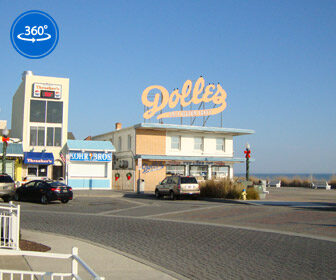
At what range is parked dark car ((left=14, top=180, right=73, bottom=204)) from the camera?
79.7 feet

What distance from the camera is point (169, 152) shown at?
1649 inches

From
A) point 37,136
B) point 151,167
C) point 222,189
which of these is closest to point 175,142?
point 151,167

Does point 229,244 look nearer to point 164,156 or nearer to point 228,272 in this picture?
point 228,272

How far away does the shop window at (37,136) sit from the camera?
37156mm

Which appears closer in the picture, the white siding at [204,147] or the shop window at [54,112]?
the shop window at [54,112]

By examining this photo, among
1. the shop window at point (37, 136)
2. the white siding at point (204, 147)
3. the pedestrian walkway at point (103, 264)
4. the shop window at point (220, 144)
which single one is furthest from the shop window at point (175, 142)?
the pedestrian walkway at point (103, 264)

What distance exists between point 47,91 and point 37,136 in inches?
160

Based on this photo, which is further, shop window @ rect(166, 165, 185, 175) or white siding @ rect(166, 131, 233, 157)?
white siding @ rect(166, 131, 233, 157)

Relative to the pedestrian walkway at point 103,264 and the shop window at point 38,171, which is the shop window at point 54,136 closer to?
the shop window at point 38,171

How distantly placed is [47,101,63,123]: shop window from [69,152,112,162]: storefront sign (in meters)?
3.51

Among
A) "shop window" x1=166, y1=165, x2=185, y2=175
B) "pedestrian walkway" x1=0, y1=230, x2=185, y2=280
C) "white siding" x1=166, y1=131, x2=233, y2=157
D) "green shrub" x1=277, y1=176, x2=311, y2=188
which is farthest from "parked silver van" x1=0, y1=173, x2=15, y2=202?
"green shrub" x1=277, y1=176, x2=311, y2=188

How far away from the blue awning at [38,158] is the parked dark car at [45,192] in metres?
9.64

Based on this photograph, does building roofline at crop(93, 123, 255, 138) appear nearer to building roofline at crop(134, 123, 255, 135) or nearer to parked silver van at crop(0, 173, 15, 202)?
building roofline at crop(134, 123, 255, 135)

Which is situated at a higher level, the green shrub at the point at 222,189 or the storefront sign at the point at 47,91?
the storefront sign at the point at 47,91
